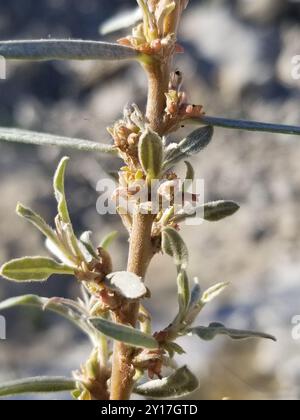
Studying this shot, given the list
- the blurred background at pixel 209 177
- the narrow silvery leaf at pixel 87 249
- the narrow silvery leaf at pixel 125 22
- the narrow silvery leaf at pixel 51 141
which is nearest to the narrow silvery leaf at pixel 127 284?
the narrow silvery leaf at pixel 87 249

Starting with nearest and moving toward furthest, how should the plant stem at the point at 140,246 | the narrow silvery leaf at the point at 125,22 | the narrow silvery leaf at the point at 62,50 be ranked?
the narrow silvery leaf at the point at 62,50 → the plant stem at the point at 140,246 → the narrow silvery leaf at the point at 125,22

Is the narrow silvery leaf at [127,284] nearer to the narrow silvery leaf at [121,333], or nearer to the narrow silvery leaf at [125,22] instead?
the narrow silvery leaf at [121,333]

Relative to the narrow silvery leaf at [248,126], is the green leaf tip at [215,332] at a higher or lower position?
lower

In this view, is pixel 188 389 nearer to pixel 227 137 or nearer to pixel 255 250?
pixel 255 250

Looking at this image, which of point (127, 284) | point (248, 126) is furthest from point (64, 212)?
point (248, 126)

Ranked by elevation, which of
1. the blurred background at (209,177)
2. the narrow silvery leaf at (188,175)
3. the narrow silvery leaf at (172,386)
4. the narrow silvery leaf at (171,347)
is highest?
the blurred background at (209,177)

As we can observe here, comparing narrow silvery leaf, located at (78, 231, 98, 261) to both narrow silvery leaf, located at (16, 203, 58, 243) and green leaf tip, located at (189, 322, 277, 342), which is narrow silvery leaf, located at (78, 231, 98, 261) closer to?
narrow silvery leaf, located at (16, 203, 58, 243)

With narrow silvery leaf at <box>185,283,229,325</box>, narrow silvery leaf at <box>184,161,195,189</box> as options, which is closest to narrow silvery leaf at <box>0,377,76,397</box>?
narrow silvery leaf at <box>185,283,229,325</box>
